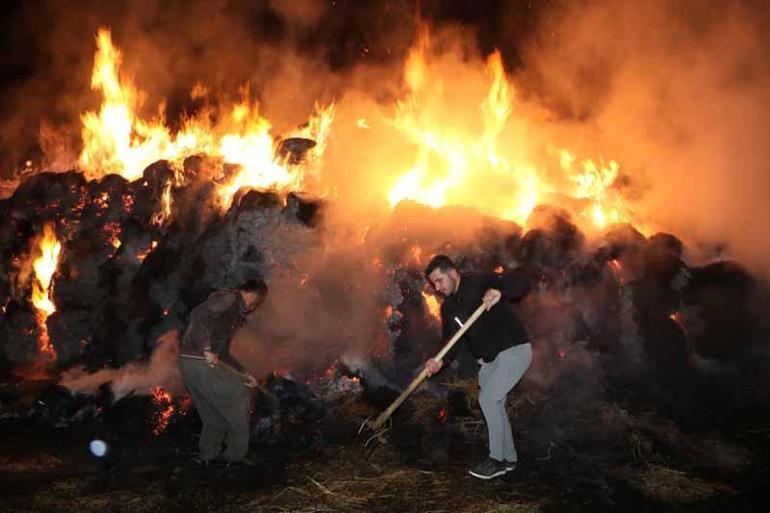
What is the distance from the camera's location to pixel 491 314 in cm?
595

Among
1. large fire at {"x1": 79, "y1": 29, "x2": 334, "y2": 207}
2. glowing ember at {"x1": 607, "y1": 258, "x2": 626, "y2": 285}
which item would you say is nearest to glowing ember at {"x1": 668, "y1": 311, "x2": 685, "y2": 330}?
glowing ember at {"x1": 607, "y1": 258, "x2": 626, "y2": 285}

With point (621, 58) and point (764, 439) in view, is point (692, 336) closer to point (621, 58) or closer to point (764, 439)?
point (764, 439)

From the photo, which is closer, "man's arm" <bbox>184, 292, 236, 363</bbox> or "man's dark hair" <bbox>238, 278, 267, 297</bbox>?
"man's arm" <bbox>184, 292, 236, 363</bbox>

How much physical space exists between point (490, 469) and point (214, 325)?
354 cm

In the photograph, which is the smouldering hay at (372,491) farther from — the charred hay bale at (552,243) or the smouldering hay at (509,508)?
the charred hay bale at (552,243)

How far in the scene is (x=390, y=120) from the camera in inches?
602

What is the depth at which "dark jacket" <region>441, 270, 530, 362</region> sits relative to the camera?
5.89 meters

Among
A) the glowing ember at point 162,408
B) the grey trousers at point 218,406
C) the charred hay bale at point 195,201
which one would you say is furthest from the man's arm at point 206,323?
the charred hay bale at point 195,201

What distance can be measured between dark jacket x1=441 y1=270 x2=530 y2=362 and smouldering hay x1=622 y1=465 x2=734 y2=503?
A: 1940mm

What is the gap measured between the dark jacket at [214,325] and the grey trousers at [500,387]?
10.1ft

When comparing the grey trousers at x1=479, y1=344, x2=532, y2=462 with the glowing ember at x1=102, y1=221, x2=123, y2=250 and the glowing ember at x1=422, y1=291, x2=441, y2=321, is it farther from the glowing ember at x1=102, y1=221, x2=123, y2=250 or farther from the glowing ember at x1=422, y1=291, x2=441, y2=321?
the glowing ember at x1=102, y1=221, x2=123, y2=250

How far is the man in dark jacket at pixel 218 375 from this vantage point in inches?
249

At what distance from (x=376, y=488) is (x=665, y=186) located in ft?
36.8

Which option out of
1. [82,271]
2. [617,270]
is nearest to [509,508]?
[617,270]
